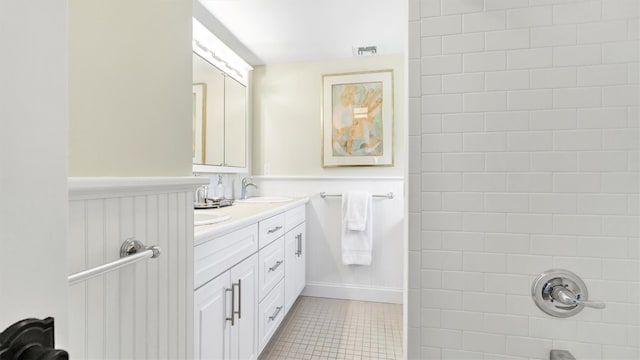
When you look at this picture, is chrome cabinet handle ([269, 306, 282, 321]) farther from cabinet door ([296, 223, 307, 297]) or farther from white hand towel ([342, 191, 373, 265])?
white hand towel ([342, 191, 373, 265])

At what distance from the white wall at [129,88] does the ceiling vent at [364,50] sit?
74.8 inches

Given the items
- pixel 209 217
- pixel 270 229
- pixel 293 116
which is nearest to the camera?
pixel 209 217

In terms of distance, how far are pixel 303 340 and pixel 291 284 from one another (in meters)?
0.41

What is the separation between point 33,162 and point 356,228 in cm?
249

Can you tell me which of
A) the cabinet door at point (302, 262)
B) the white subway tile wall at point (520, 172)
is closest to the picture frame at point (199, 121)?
the cabinet door at point (302, 262)

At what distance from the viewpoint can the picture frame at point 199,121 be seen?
207 centimetres

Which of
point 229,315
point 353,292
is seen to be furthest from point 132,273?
point 353,292

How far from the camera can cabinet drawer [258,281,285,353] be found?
180 cm

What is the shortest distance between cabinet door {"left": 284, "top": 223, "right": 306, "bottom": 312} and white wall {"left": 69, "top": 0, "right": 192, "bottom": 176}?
144 cm

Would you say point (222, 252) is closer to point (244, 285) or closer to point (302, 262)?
point (244, 285)

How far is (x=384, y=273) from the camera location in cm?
282

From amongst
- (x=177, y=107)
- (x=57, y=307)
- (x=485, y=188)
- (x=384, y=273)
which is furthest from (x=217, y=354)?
(x=384, y=273)

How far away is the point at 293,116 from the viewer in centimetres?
300

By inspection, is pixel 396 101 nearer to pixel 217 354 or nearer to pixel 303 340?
pixel 303 340
